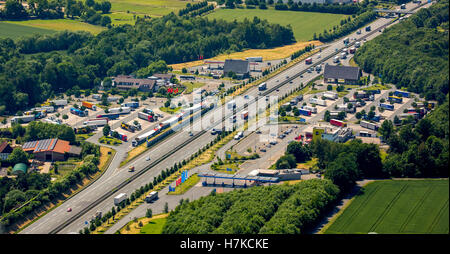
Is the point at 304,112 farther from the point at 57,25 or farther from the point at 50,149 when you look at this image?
the point at 57,25

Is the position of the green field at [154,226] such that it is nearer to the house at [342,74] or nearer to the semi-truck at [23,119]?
the semi-truck at [23,119]

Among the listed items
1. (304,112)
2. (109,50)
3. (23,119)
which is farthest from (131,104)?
(304,112)

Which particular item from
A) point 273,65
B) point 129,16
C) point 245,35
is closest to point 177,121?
point 273,65

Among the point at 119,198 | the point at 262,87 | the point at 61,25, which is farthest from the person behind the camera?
the point at 61,25

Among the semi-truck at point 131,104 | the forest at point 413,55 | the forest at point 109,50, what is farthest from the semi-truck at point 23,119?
the forest at point 413,55

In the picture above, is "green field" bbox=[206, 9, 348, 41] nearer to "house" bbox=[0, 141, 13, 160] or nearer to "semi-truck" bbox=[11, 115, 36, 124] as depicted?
"semi-truck" bbox=[11, 115, 36, 124]
